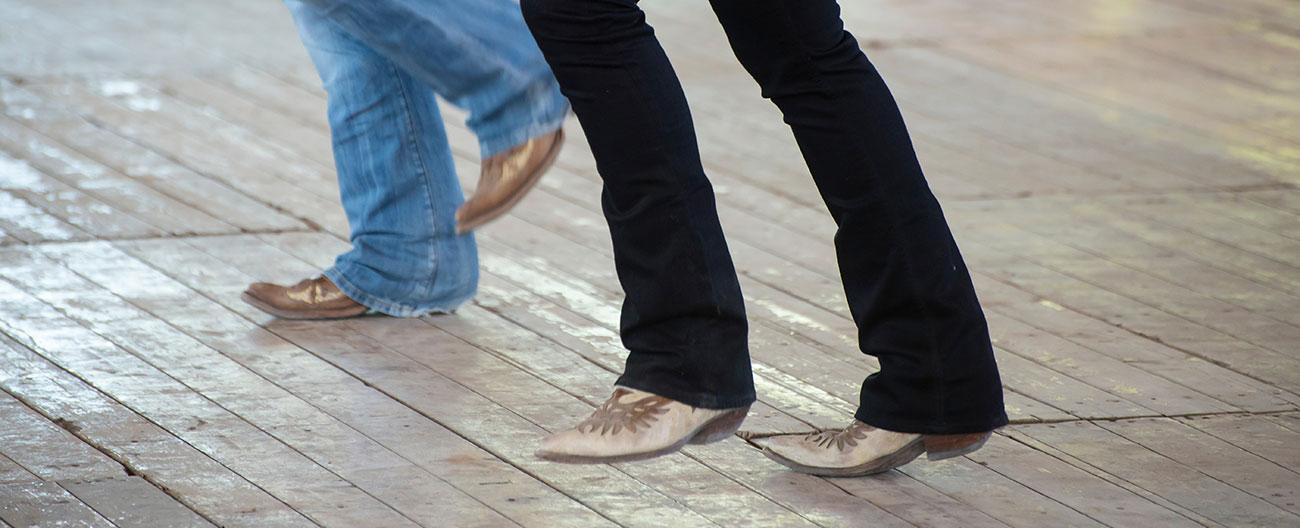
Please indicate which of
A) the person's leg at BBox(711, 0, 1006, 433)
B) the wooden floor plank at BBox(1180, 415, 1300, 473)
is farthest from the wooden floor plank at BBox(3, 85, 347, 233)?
the wooden floor plank at BBox(1180, 415, 1300, 473)

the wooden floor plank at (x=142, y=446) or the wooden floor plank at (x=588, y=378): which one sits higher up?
the wooden floor plank at (x=142, y=446)

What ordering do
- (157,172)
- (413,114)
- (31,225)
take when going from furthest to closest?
(157,172), (31,225), (413,114)

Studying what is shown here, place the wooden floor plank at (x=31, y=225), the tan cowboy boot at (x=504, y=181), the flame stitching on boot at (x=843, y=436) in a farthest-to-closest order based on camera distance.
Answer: the wooden floor plank at (x=31, y=225) < the tan cowboy boot at (x=504, y=181) < the flame stitching on boot at (x=843, y=436)

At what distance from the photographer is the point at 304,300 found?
2.84m

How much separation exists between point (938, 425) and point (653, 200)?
418 mm

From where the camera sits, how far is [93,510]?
6.59 ft

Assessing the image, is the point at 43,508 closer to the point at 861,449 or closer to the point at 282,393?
the point at 282,393

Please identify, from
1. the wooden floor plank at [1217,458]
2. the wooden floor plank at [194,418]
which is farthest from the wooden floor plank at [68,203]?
the wooden floor plank at [1217,458]

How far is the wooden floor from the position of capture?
2152 millimetres

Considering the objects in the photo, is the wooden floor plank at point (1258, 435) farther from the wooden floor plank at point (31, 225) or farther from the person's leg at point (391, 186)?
the wooden floor plank at point (31, 225)

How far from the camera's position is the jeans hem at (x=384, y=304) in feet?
9.33

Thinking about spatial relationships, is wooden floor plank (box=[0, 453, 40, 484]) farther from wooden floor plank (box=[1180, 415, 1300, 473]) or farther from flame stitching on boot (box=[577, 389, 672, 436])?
wooden floor plank (box=[1180, 415, 1300, 473])

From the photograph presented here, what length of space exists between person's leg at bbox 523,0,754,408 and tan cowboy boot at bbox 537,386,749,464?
0.02 meters

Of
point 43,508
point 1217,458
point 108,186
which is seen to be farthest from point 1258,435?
point 108,186
